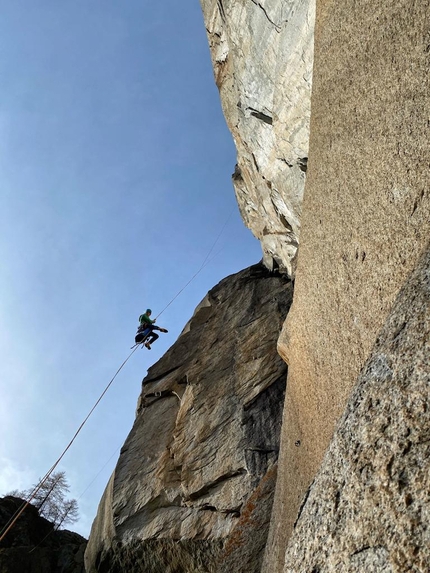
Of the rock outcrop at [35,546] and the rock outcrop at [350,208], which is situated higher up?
the rock outcrop at [350,208]

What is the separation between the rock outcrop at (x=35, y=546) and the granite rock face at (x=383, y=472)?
13.8 meters

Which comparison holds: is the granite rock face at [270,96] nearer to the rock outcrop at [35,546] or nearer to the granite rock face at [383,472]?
the granite rock face at [383,472]

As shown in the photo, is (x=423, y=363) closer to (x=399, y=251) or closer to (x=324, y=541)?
(x=324, y=541)

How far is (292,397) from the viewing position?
620 centimetres

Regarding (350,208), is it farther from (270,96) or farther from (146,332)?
(146,332)

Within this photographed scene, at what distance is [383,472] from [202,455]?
33.7ft

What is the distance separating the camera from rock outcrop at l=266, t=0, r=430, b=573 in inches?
147

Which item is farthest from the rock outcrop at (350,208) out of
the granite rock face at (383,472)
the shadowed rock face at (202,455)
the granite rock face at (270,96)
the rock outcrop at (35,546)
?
the rock outcrop at (35,546)

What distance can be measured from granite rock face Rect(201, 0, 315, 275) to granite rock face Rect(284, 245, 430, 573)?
9.24 meters

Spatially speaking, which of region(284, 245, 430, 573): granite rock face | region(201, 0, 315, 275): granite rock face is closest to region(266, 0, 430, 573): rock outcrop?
region(284, 245, 430, 573): granite rock face

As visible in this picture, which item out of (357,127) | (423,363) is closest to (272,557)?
(423,363)

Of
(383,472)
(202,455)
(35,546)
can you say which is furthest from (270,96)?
(35,546)

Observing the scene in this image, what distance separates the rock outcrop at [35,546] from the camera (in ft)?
46.3

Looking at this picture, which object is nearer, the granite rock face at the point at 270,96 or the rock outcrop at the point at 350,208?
the rock outcrop at the point at 350,208
